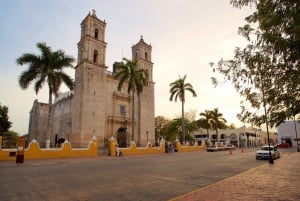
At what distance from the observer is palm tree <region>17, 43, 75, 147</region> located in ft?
88.6

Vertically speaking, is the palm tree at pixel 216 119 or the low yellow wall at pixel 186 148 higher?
the palm tree at pixel 216 119

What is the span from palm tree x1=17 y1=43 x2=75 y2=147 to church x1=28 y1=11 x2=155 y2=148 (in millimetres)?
8480

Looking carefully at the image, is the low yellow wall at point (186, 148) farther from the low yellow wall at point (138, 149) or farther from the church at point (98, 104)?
the church at point (98, 104)

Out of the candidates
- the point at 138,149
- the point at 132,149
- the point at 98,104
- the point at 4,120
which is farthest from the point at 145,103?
the point at 4,120

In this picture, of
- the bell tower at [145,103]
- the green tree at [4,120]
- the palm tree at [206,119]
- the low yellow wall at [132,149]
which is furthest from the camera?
the palm tree at [206,119]

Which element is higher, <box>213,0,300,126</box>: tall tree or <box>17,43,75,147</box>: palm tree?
<box>17,43,75,147</box>: palm tree

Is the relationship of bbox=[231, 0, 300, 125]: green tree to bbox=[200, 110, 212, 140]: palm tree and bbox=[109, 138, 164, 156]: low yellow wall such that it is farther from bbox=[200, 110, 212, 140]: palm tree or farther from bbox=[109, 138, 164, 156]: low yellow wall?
bbox=[200, 110, 212, 140]: palm tree

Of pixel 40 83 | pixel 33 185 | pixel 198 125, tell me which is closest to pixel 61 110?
pixel 40 83

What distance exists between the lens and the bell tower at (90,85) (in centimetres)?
3616

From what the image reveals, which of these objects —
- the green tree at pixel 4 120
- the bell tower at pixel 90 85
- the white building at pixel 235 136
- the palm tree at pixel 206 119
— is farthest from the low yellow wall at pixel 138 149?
the white building at pixel 235 136

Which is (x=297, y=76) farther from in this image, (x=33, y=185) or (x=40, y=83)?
(x=40, y=83)

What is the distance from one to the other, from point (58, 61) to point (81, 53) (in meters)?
11.3

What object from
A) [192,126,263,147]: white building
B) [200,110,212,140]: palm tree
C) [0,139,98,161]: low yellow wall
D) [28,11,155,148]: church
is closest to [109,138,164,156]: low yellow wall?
[28,11,155,148]: church

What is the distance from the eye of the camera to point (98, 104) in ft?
126
